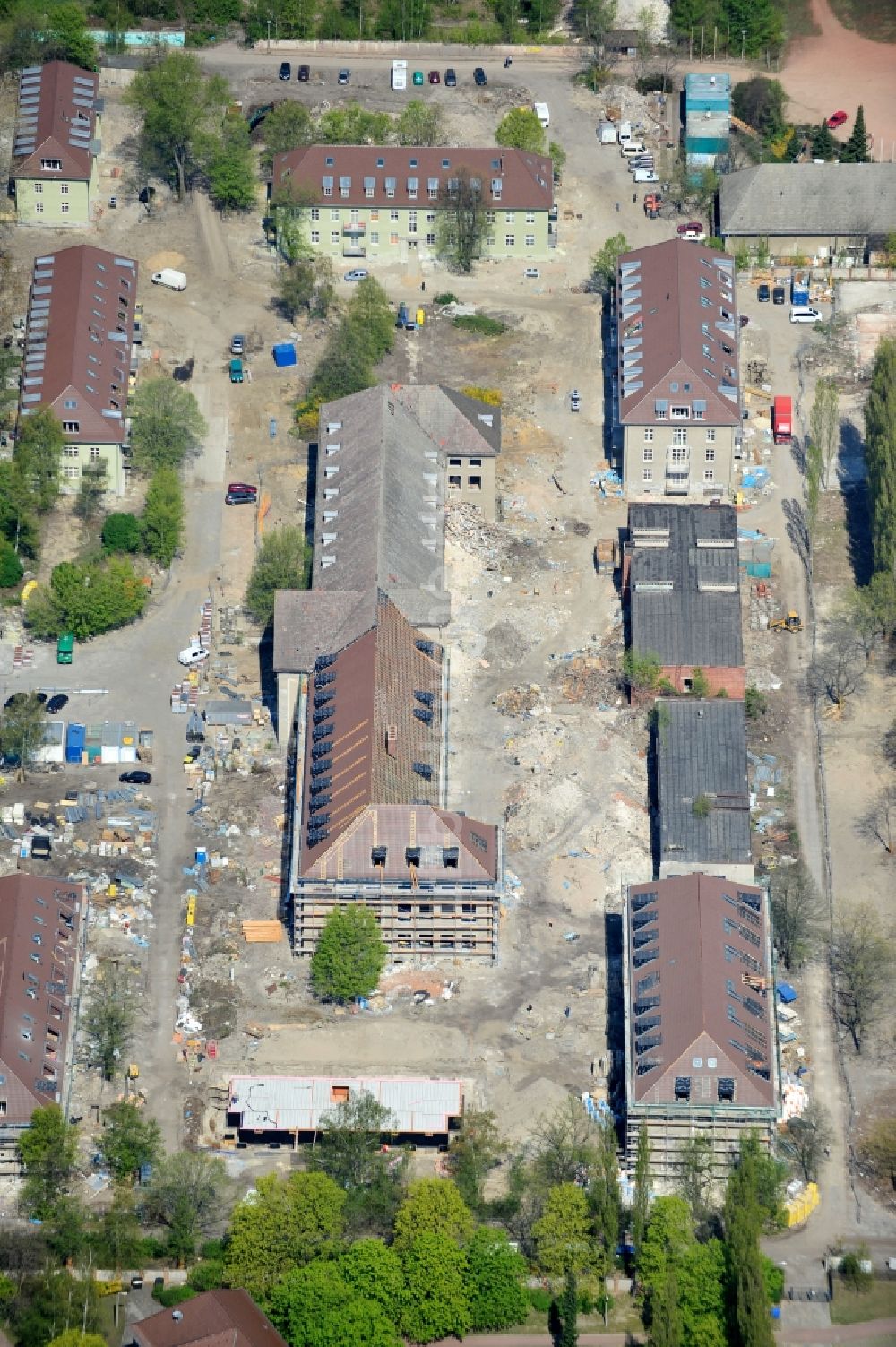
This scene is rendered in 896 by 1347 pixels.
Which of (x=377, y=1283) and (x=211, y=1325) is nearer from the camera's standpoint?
(x=211, y=1325)

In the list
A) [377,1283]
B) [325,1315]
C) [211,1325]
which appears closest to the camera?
[211,1325]

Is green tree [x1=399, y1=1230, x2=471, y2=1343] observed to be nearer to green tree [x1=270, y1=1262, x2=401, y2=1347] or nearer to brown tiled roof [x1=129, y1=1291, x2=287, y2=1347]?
green tree [x1=270, y1=1262, x2=401, y2=1347]

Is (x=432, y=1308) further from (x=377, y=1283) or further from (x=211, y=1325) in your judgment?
(x=211, y=1325)

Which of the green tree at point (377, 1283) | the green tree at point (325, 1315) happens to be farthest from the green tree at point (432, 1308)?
the green tree at point (325, 1315)

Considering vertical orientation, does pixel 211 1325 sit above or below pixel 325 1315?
below

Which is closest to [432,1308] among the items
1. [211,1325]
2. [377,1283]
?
[377,1283]

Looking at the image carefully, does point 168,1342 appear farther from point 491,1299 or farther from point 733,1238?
point 733,1238
